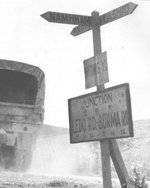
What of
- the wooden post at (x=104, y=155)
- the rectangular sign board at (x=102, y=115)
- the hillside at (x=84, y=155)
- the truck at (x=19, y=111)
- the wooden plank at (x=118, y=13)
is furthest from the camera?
the hillside at (x=84, y=155)

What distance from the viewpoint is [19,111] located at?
37.9 ft

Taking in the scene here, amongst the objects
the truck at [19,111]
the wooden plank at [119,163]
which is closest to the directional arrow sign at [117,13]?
the wooden plank at [119,163]

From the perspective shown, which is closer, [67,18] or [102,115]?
[102,115]

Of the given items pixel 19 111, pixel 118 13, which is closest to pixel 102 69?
pixel 118 13

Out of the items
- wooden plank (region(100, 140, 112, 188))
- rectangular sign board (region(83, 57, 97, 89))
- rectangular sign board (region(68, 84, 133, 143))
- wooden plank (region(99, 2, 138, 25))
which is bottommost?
wooden plank (region(100, 140, 112, 188))

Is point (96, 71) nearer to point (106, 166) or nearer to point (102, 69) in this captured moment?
point (102, 69)

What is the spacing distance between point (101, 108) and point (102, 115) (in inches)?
3.1

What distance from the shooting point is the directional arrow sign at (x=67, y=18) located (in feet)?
15.5

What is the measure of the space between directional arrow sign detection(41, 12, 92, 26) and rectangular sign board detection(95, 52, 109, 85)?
1.73ft

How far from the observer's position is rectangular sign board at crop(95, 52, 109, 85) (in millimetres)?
4527

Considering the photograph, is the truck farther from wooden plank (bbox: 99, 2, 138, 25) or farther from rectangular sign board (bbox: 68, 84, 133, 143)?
wooden plank (bbox: 99, 2, 138, 25)

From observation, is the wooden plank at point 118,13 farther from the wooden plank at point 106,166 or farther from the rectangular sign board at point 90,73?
the wooden plank at point 106,166

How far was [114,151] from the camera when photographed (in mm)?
4605

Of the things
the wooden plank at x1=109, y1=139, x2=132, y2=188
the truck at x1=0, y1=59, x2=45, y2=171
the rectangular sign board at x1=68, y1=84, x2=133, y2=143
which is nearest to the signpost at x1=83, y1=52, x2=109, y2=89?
the rectangular sign board at x1=68, y1=84, x2=133, y2=143
